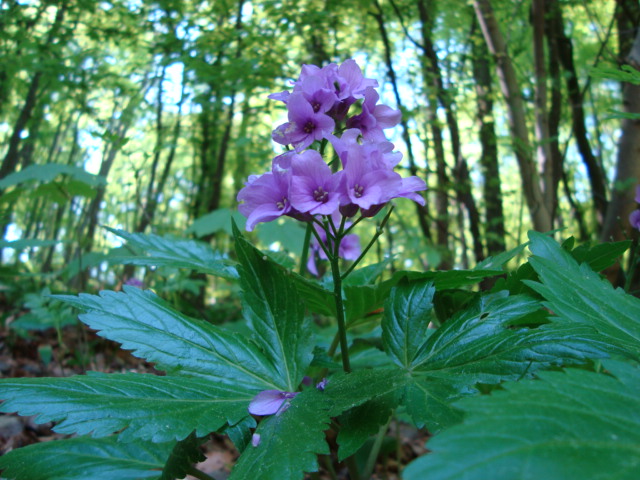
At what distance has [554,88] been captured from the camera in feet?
12.3

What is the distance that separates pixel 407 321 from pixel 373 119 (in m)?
0.54

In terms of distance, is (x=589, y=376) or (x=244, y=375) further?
(x=244, y=375)

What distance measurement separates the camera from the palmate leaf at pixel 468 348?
0.86 meters

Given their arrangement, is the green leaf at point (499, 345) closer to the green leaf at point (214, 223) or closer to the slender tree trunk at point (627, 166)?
the slender tree trunk at point (627, 166)

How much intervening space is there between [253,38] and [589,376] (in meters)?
3.67

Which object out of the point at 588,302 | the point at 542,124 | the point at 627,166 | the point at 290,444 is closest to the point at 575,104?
the point at 542,124

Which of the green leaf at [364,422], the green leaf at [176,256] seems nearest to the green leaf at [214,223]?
the green leaf at [176,256]

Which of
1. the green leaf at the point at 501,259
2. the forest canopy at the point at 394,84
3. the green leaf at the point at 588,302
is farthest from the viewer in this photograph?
the forest canopy at the point at 394,84

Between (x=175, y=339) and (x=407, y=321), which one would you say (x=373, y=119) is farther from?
(x=175, y=339)

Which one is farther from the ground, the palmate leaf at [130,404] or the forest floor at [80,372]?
the palmate leaf at [130,404]

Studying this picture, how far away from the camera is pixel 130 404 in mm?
900

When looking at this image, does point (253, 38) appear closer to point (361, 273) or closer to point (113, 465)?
point (361, 273)

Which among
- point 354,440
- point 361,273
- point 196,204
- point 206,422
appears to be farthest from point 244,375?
point 196,204

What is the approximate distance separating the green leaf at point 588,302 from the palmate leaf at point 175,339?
0.64m
